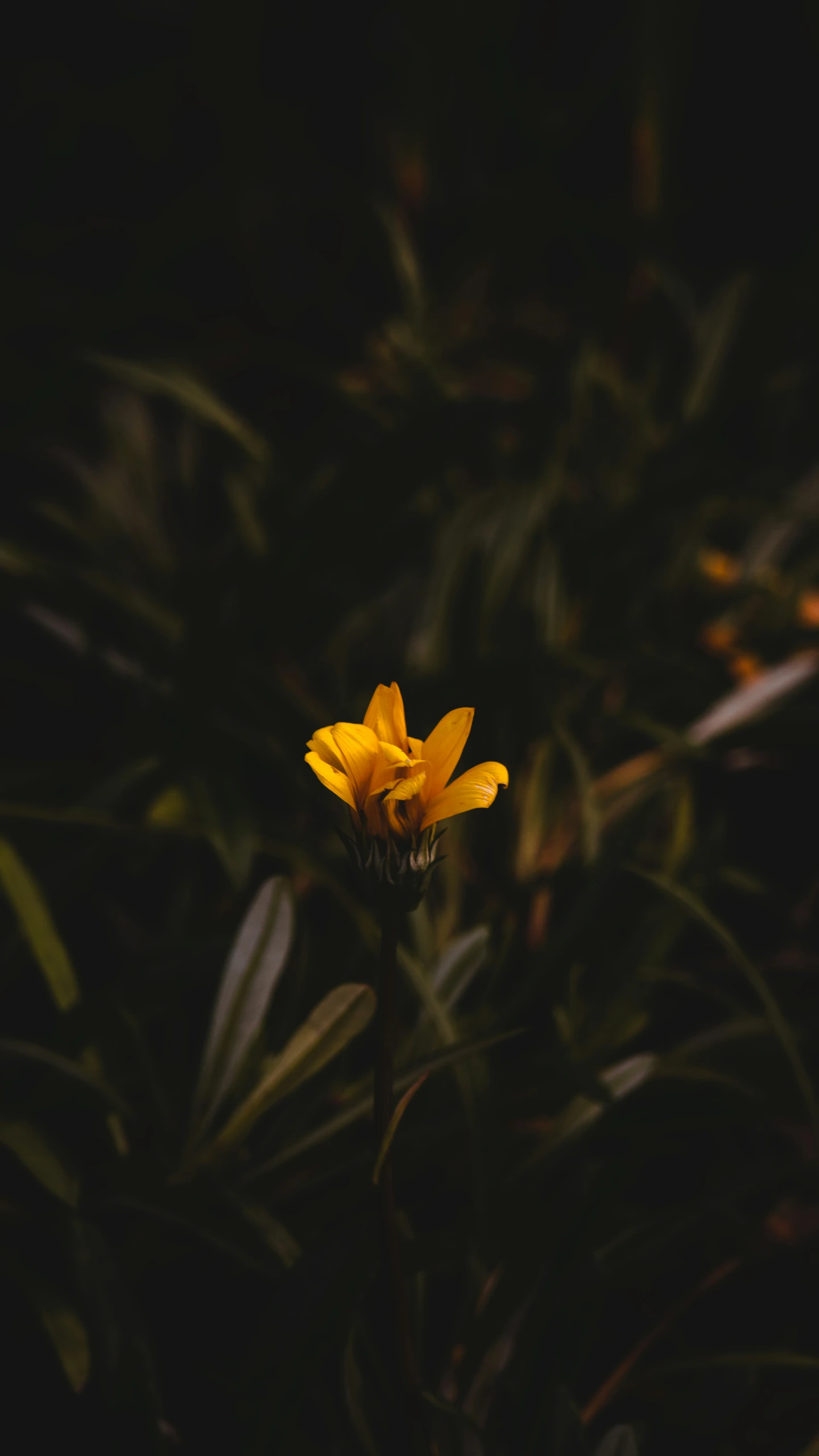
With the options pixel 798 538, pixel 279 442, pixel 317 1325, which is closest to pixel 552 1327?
pixel 317 1325

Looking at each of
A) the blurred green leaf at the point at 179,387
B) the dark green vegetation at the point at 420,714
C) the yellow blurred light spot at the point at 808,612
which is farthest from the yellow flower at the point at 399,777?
the yellow blurred light spot at the point at 808,612

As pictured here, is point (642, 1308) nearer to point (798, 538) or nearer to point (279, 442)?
point (798, 538)

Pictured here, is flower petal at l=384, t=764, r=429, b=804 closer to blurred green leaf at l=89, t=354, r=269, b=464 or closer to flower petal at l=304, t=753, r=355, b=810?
flower petal at l=304, t=753, r=355, b=810

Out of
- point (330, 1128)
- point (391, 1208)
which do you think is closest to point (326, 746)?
point (391, 1208)

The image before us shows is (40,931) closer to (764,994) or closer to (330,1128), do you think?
(330,1128)

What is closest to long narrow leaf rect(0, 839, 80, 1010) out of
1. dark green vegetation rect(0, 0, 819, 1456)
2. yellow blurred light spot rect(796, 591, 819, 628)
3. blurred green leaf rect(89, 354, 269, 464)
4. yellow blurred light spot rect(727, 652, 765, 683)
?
dark green vegetation rect(0, 0, 819, 1456)

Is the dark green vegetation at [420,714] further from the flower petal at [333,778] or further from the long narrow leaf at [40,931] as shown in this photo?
the flower petal at [333,778]
